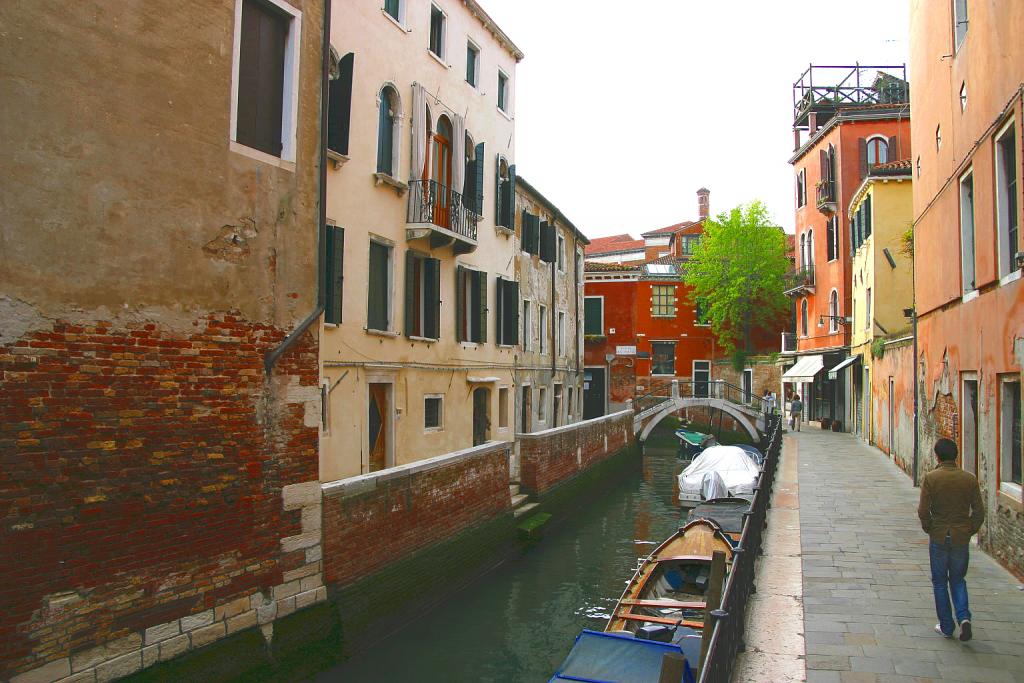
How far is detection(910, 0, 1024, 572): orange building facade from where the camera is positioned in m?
7.36

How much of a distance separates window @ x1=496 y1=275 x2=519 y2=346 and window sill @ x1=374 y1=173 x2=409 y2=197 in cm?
494

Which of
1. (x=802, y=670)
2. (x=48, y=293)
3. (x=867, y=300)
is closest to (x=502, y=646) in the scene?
(x=802, y=670)

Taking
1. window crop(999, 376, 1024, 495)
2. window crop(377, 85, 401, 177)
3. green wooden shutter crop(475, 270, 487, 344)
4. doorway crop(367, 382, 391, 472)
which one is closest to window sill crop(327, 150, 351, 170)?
window crop(377, 85, 401, 177)

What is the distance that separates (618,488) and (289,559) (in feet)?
53.4

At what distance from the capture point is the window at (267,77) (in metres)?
6.63

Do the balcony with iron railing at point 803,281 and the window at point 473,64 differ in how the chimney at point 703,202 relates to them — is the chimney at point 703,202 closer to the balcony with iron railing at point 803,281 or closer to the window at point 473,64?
the balcony with iron railing at point 803,281

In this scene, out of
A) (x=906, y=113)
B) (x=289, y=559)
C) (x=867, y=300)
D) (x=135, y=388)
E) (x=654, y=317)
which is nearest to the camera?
(x=135, y=388)

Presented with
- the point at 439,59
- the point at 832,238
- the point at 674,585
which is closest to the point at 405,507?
the point at 674,585

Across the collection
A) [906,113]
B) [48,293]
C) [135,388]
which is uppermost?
[906,113]

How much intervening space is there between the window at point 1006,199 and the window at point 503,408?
11.8 meters

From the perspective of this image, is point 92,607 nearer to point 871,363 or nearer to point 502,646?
point 502,646

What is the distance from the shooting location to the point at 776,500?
38.0 ft

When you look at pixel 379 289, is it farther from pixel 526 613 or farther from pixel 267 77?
pixel 267 77

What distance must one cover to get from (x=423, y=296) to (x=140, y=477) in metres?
8.65
